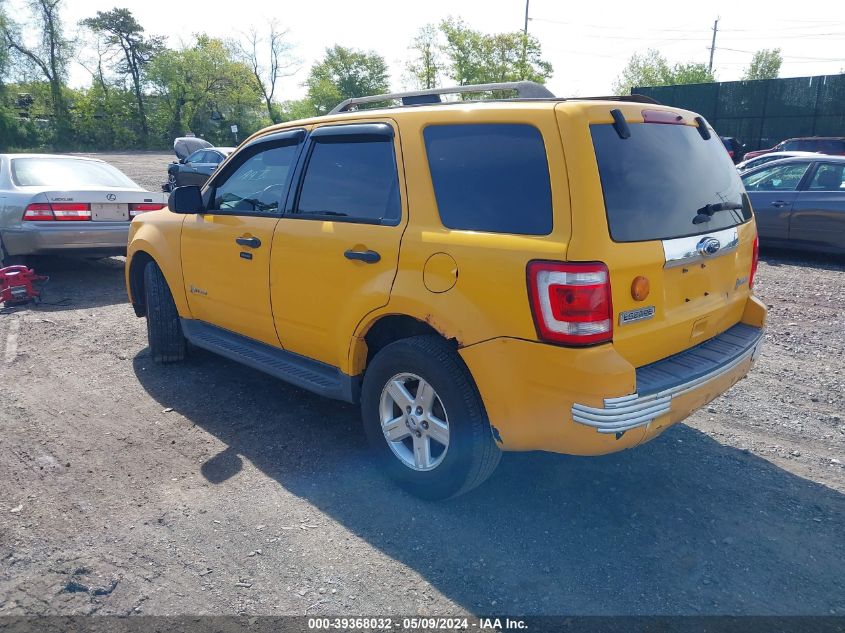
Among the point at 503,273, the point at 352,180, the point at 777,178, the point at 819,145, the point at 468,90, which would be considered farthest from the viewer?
the point at 819,145

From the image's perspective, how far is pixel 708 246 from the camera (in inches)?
121

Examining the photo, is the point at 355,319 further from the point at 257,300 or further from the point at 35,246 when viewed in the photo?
the point at 35,246

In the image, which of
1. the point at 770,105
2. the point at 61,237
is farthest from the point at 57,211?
the point at 770,105

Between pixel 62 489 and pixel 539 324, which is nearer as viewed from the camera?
pixel 539 324

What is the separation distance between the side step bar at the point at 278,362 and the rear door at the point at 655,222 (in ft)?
5.23

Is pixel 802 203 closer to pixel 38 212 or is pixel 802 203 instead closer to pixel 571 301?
pixel 571 301

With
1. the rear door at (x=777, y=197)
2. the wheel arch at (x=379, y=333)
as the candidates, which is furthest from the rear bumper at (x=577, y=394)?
the rear door at (x=777, y=197)

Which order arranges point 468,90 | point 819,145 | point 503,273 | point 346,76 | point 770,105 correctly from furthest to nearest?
point 346,76, point 770,105, point 819,145, point 468,90, point 503,273

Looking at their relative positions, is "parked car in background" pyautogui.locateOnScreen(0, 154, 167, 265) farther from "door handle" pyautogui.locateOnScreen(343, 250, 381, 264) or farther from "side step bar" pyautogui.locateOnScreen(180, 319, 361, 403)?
"door handle" pyautogui.locateOnScreen(343, 250, 381, 264)

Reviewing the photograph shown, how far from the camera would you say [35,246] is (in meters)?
7.39

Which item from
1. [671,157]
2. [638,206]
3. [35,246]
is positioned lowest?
[35,246]

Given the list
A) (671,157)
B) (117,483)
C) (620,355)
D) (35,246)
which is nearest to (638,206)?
(671,157)

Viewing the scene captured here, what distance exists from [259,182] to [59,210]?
4.51 m

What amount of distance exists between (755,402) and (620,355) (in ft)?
7.88
